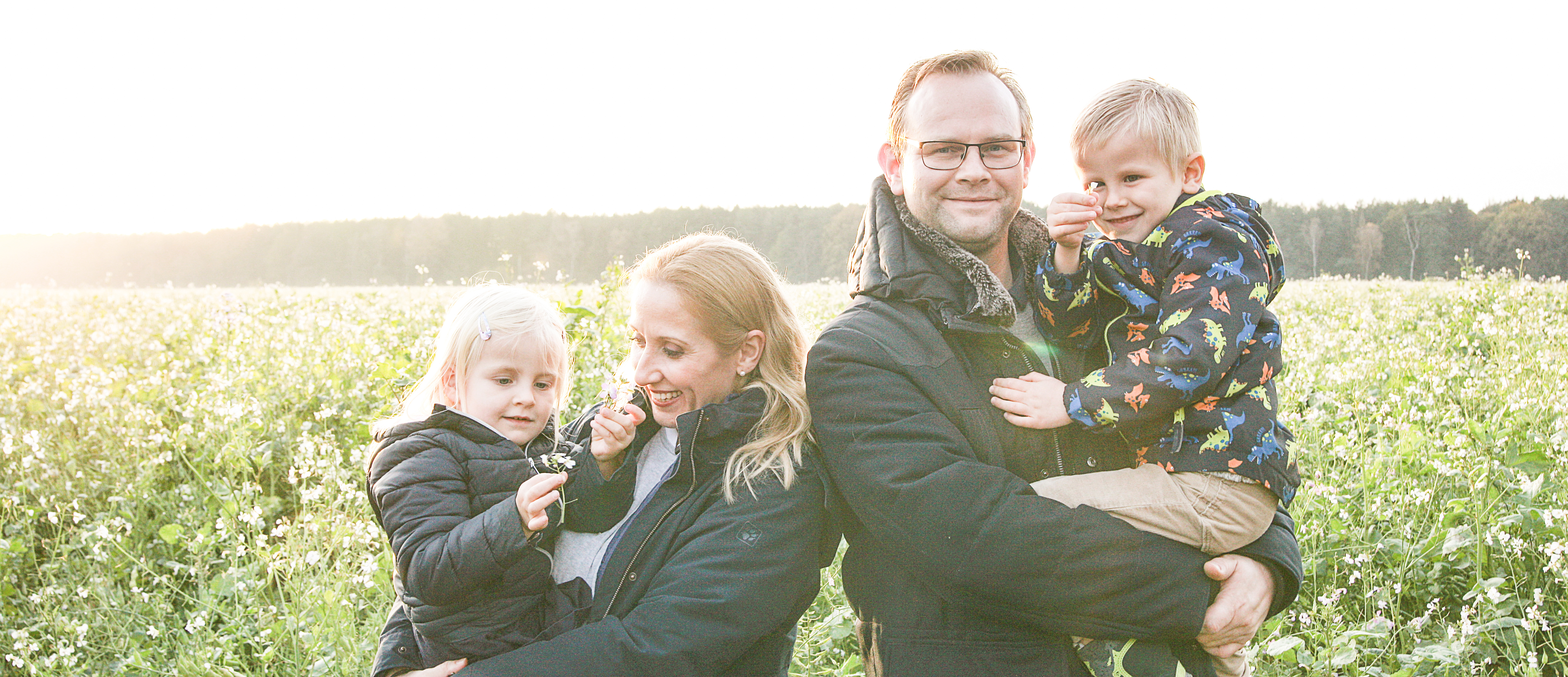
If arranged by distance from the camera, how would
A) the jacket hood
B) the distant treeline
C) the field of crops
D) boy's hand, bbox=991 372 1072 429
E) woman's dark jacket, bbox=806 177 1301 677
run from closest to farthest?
woman's dark jacket, bbox=806 177 1301 677, boy's hand, bbox=991 372 1072 429, the jacket hood, the field of crops, the distant treeline

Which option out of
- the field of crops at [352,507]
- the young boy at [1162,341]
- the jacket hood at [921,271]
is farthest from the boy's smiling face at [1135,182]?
the field of crops at [352,507]

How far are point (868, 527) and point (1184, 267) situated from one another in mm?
1168

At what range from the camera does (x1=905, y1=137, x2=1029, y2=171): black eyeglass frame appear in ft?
8.29

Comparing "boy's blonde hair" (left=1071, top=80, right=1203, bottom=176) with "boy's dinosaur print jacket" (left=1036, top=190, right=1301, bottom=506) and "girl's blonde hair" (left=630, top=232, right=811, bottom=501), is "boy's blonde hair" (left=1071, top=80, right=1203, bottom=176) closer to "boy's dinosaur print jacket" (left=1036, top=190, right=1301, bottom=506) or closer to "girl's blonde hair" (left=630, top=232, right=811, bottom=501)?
"boy's dinosaur print jacket" (left=1036, top=190, right=1301, bottom=506)

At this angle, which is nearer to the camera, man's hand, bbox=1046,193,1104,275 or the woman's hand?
the woman's hand

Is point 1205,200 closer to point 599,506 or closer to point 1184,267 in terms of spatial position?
point 1184,267

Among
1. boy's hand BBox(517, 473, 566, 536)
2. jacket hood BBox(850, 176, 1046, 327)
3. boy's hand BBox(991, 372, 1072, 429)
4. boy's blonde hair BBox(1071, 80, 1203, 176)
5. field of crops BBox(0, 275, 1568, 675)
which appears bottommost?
field of crops BBox(0, 275, 1568, 675)

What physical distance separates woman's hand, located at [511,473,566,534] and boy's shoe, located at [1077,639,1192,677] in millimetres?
1413

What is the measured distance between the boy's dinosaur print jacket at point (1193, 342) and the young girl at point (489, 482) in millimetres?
1368

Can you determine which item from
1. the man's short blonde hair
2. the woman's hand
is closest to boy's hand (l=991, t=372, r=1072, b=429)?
the man's short blonde hair

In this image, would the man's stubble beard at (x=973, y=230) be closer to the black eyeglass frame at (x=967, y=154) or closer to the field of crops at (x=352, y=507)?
the black eyeglass frame at (x=967, y=154)

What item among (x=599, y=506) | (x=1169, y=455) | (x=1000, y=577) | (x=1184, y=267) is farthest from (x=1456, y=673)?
(x=599, y=506)

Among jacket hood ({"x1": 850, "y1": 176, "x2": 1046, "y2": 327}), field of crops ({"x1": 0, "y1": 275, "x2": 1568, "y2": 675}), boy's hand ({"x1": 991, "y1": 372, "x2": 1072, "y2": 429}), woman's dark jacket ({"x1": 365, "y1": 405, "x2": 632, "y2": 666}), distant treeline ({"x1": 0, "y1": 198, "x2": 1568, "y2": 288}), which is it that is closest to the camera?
woman's dark jacket ({"x1": 365, "y1": 405, "x2": 632, "y2": 666})

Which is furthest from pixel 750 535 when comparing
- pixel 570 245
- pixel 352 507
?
pixel 570 245
